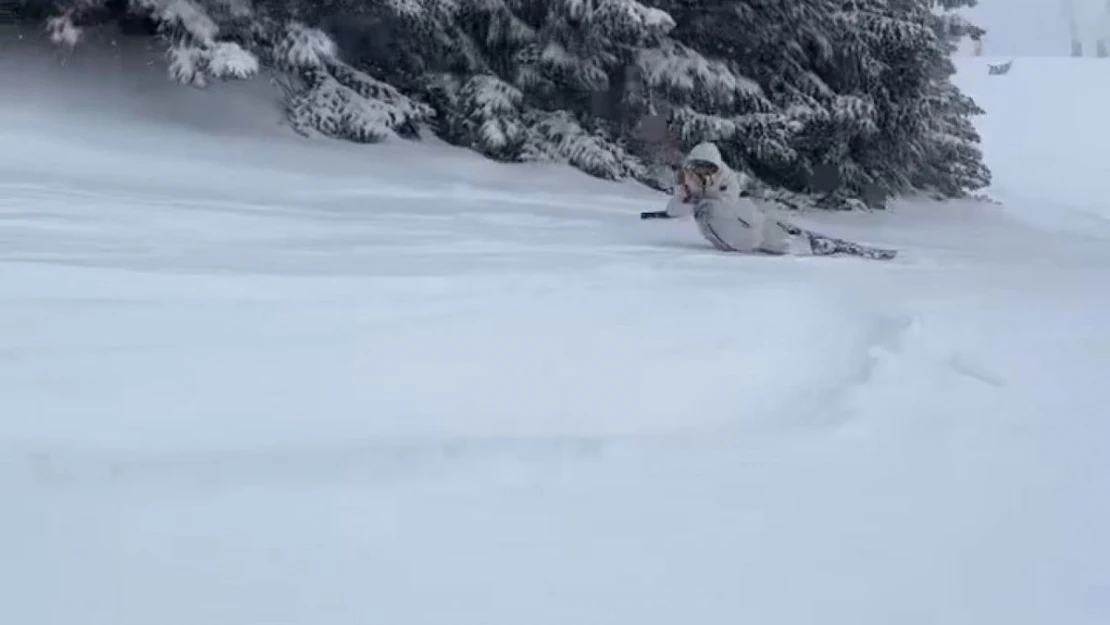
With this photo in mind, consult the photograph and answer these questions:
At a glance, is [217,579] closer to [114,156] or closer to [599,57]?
[114,156]

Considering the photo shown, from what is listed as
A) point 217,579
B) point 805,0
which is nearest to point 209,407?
point 217,579

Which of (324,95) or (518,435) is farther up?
(324,95)

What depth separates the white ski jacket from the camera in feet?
19.7

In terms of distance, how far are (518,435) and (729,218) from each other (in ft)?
11.8

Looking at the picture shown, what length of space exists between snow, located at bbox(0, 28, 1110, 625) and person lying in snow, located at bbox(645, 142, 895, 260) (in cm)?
70

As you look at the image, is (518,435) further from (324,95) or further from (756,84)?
(756,84)

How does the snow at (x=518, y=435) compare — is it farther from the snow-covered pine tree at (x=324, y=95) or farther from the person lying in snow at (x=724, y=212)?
the snow-covered pine tree at (x=324, y=95)

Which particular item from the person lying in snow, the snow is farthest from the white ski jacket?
the snow

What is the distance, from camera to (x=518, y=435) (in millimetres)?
2611

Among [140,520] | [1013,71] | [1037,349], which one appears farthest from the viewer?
[1013,71]

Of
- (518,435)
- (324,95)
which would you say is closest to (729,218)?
(518,435)

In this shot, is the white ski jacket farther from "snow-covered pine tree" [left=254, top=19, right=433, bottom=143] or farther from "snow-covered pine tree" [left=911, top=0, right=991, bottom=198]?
"snow-covered pine tree" [left=911, top=0, right=991, bottom=198]

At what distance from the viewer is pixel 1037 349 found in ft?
12.7

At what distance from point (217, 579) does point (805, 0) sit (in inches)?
386
